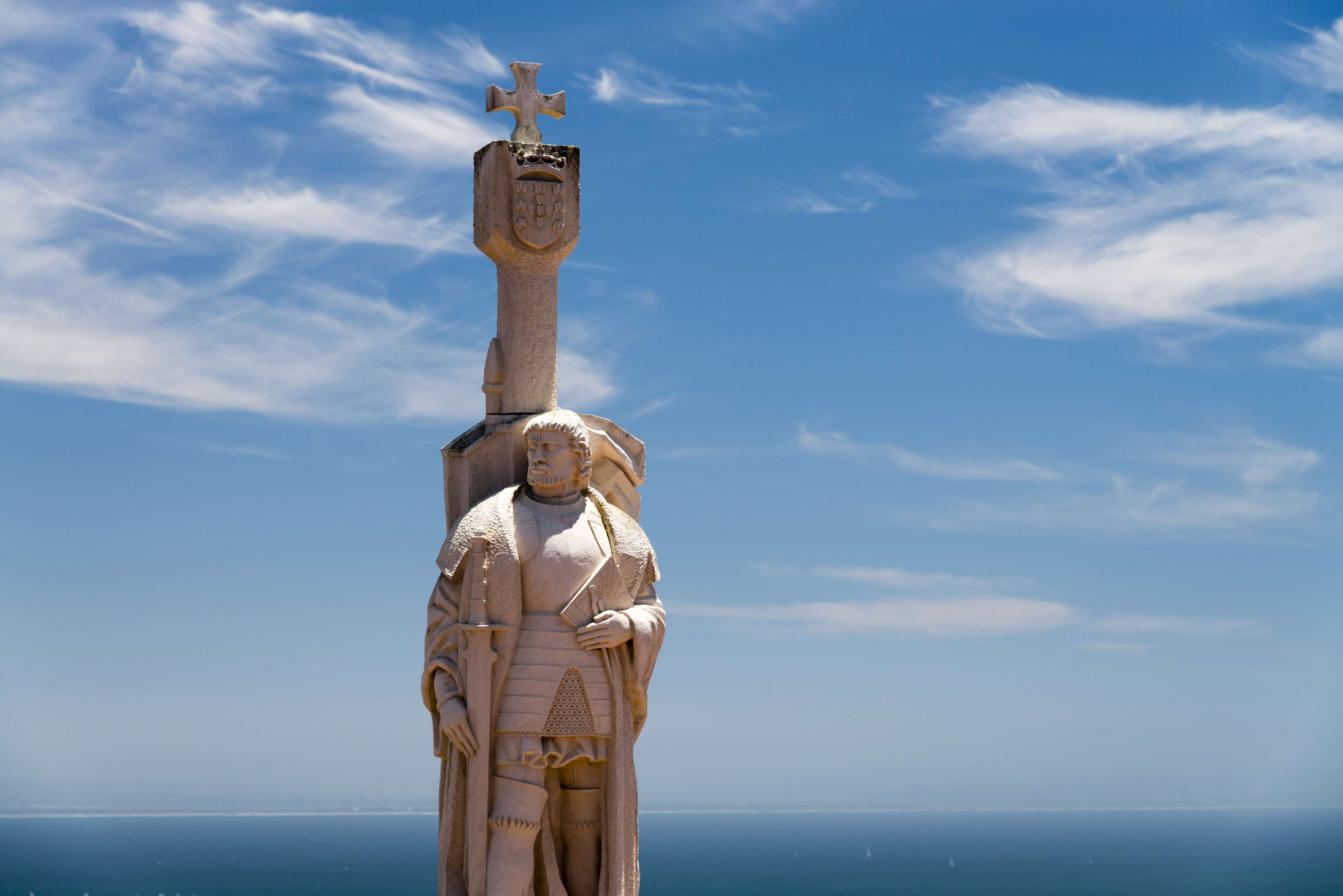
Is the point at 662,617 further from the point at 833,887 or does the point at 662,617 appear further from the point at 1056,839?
the point at 1056,839

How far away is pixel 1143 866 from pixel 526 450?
393ft

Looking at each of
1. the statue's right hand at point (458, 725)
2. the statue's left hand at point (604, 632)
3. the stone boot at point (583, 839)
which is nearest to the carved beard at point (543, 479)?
the statue's left hand at point (604, 632)

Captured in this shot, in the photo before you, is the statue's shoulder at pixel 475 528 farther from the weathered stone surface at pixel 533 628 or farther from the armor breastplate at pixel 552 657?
the armor breastplate at pixel 552 657

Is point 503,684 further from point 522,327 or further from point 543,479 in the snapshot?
point 522,327

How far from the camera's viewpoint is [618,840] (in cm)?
1205

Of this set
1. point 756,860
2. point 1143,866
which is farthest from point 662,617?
point 756,860

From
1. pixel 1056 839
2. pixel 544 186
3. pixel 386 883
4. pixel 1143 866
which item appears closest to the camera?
pixel 544 186

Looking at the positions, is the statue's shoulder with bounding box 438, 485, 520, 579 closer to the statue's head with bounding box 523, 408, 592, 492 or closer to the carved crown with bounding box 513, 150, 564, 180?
the statue's head with bounding box 523, 408, 592, 492

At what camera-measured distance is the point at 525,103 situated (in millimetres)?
13375

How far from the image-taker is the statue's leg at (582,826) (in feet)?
40.1

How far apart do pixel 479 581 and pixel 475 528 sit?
44 centimetres

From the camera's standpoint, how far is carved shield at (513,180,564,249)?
12977 millimetres

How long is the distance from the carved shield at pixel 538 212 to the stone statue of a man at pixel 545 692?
164cm

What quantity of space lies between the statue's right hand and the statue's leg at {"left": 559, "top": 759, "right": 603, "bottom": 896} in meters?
0.86
